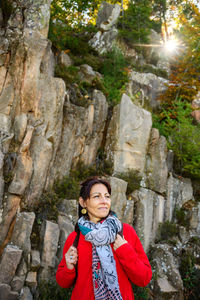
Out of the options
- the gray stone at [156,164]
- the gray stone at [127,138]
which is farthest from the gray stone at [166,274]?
the gray stone at [127,138]

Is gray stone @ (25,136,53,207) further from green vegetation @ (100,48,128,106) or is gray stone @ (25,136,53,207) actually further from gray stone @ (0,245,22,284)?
green vegetation @ (100,48,128,106)

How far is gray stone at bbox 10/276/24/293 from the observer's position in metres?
4.72

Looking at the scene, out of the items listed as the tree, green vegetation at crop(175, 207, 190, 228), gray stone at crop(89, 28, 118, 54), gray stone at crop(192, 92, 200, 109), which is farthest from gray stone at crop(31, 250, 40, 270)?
gray stone at crop(89, 28, 118, 54)

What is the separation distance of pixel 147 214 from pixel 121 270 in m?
6.21

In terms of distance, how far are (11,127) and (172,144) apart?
6797 mm

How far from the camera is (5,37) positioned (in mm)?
6738

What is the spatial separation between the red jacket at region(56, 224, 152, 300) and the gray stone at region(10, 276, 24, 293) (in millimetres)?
3136

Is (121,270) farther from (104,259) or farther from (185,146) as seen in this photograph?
Result: (185,146)

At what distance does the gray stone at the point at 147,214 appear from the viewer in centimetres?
786

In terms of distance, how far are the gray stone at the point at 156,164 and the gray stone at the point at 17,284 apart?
560 centimetres

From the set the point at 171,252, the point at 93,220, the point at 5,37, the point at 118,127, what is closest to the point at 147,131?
the point at 118,127

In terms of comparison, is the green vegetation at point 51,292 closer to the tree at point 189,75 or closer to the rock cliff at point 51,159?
the rock cliff at point 51,159

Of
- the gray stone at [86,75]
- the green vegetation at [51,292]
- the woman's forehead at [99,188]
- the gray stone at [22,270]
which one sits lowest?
the green vegetation at [51,292]

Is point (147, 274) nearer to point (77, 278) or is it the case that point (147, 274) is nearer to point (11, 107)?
point (77, 278)
